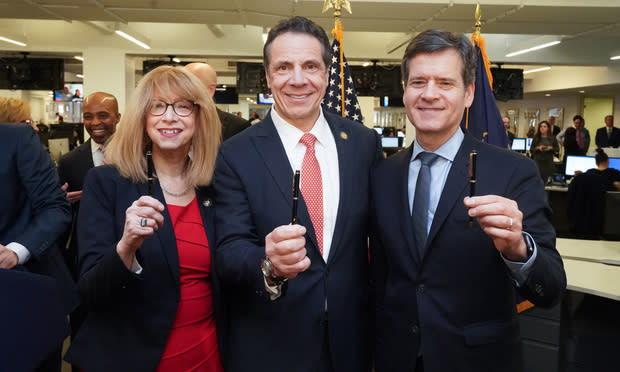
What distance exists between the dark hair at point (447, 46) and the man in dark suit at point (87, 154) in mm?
2389

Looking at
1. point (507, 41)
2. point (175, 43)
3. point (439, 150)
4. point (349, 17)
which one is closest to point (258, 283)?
point (439, 150)

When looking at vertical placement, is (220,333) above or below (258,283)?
below

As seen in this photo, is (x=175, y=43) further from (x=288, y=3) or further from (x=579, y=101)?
(x=579, y=101)

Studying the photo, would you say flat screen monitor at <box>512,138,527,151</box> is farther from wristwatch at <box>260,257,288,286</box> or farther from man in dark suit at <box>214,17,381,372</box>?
wristwatch at <box>260,257,288,286</box>

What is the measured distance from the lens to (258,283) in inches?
55.7

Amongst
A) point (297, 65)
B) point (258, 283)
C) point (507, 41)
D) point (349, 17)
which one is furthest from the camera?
point (507, 41)

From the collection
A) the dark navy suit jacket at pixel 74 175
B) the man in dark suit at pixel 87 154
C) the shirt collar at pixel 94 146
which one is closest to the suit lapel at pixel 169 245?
the man in dark suit at pixel 87 154

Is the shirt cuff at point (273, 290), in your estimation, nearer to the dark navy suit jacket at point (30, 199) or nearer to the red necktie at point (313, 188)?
the red necktie at point (313, 188)

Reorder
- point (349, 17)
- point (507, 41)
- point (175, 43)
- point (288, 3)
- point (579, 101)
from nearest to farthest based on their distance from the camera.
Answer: point (288, 3)
point (349, 17)
point (175, 43)
point (507, 41)
point (579, 101)

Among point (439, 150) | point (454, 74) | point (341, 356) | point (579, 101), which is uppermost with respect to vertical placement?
point (579, 101)

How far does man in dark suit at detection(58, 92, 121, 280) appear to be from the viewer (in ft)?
10.8

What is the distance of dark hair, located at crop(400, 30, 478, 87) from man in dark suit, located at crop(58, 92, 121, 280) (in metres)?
2.39

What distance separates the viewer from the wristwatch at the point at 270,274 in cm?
137

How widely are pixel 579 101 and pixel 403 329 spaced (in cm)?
2009
